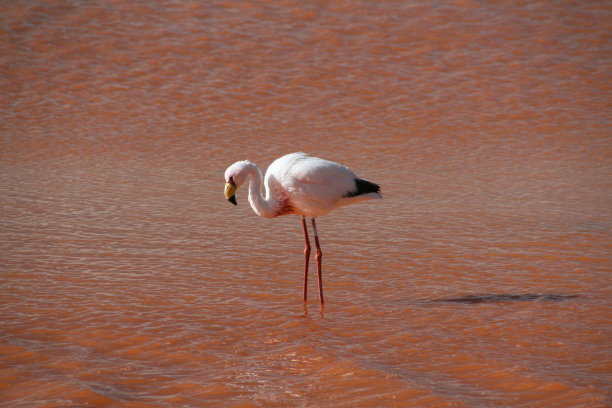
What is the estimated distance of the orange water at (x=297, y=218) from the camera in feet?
13.3

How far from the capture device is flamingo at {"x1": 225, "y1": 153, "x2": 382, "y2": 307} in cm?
533

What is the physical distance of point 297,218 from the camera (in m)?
7.82

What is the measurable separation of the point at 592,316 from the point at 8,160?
25.1 ft

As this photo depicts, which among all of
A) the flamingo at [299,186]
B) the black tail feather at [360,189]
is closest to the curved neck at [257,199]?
the flamingo at [299,186]

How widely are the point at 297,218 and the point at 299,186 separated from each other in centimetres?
252

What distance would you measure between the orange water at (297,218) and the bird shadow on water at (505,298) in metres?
0.04

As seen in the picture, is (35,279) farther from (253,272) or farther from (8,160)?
(8,160)

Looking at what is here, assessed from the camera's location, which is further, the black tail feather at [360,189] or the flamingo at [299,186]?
the black tail feather at [360,189]

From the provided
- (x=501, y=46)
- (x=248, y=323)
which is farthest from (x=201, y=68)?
(x=248, y=323)

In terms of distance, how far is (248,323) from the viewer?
15.8 feet

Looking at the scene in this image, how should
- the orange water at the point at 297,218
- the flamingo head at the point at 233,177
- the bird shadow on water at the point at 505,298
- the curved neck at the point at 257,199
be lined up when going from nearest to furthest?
1. the orange water at the point at 297,218
2. the bird shadow on water at the point at 505,298
3. the flamingo head at the point at 233,177
4. the curved neck at the point at 257,199

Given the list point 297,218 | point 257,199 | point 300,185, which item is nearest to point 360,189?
point 300,185

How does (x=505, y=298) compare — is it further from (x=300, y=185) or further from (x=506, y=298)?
(x=300, y=185)

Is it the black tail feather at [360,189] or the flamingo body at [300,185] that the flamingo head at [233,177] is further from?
the black tail feather at [360,189]
